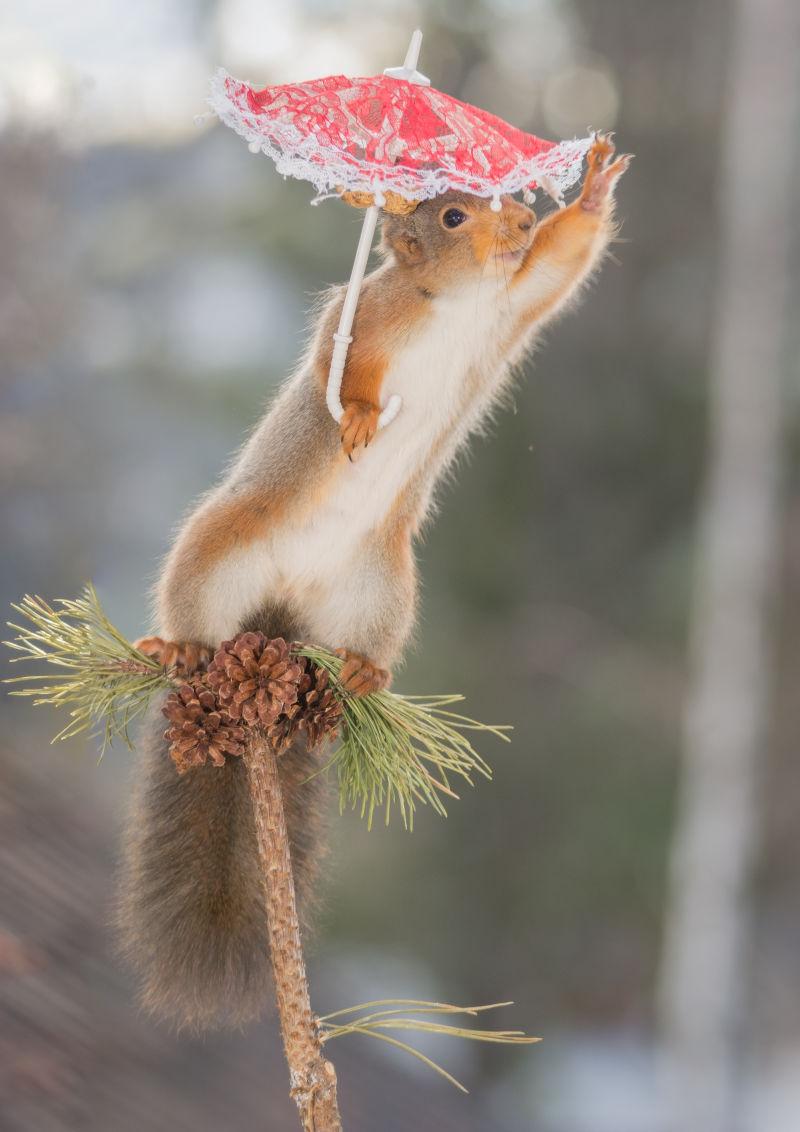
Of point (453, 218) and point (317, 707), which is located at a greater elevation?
point (453, 218)

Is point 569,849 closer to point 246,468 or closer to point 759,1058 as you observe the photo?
point 759,1058

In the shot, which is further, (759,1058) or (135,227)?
(759,1058)

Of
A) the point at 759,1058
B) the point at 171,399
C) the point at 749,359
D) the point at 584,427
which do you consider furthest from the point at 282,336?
the point at 759,1058

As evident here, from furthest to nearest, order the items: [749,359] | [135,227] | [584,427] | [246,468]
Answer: [584,427] → [749,359] → [135,227] → [246,468]

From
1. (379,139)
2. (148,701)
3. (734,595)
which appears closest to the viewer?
(379,139)

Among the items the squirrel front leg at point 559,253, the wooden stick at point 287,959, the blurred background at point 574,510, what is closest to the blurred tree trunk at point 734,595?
the blurred background at point 574,510

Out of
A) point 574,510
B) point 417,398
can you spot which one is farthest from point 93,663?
point 574,510

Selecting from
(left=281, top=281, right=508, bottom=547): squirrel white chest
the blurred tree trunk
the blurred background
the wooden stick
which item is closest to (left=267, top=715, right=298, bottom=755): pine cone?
the wooden stick

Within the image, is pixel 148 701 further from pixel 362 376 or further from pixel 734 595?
pixel 734 595
